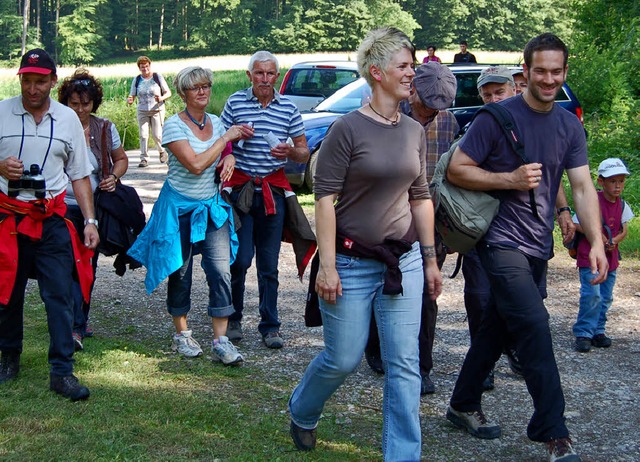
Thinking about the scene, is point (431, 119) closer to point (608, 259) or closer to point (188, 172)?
point (188, 172)

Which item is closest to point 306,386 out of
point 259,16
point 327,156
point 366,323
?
point 366,323

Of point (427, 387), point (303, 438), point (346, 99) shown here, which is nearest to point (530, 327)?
point (303, 438)

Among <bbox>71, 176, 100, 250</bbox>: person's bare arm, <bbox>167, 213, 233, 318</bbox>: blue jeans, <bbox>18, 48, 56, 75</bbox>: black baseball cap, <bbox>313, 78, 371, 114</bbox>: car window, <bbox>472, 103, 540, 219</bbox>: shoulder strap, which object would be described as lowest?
<bbox>167, 213, 233, 318</bbox>: blue jeans

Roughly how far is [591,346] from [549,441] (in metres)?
2.64

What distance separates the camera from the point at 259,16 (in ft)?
308

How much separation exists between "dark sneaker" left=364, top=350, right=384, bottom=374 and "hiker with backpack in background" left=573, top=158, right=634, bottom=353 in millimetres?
1669

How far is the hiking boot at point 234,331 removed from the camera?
21.8ft

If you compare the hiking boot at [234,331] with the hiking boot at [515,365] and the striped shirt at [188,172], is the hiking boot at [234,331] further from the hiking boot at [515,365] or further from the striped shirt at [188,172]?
the hiking boot at [515,365]

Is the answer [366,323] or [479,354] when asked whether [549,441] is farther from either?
[366,323]

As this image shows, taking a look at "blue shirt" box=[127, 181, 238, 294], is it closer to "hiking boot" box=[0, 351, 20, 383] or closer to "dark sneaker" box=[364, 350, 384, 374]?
"hiking boot" box=[0, 351, 20, 383]

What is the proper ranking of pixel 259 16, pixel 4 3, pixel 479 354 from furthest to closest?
pixel 259 16 → pixel 4 3 → pixel 479 354

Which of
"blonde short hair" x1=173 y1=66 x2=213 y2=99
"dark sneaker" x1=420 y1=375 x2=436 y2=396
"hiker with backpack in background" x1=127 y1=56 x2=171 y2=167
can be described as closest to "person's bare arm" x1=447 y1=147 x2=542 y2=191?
"dark sneaker" x1=420 y1=375 x2=436 y2=396

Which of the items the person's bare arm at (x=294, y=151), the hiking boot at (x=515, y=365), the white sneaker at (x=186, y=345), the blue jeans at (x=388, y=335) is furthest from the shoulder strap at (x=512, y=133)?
the white sneaker at (x=186, y=345)

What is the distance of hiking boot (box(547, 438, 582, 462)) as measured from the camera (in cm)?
421
